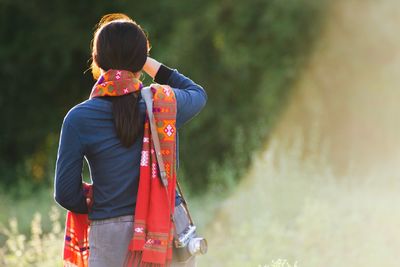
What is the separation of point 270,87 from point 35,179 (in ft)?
13.7

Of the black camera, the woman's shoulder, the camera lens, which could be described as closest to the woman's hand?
the woman's shoulder

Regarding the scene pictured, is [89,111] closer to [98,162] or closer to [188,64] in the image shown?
[98,162]

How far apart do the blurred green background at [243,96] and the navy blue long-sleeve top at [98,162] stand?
4.81 m

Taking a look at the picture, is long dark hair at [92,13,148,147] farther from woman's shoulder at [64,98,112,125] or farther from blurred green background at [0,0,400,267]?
blurred green background at [0,0,400,267]

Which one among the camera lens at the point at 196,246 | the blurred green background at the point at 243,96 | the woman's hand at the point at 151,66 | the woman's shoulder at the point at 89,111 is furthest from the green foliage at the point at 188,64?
the woman's shoulder at the point at 89,111

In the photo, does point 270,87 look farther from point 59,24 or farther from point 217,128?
point 59,24

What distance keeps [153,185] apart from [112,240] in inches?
10.2

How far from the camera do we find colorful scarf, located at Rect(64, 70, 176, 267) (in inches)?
→ 123

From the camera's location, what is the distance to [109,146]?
10.2 feet

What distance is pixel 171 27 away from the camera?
12.1m

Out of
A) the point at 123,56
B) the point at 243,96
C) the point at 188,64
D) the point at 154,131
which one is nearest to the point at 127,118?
the point at 154,131

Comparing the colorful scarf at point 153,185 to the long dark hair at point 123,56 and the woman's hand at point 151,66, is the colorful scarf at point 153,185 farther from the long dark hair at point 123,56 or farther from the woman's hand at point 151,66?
the woman's hand at point 151,66

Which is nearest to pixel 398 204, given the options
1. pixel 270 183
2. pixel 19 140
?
pixel 270 183

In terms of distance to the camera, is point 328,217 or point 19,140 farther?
point 19,140
